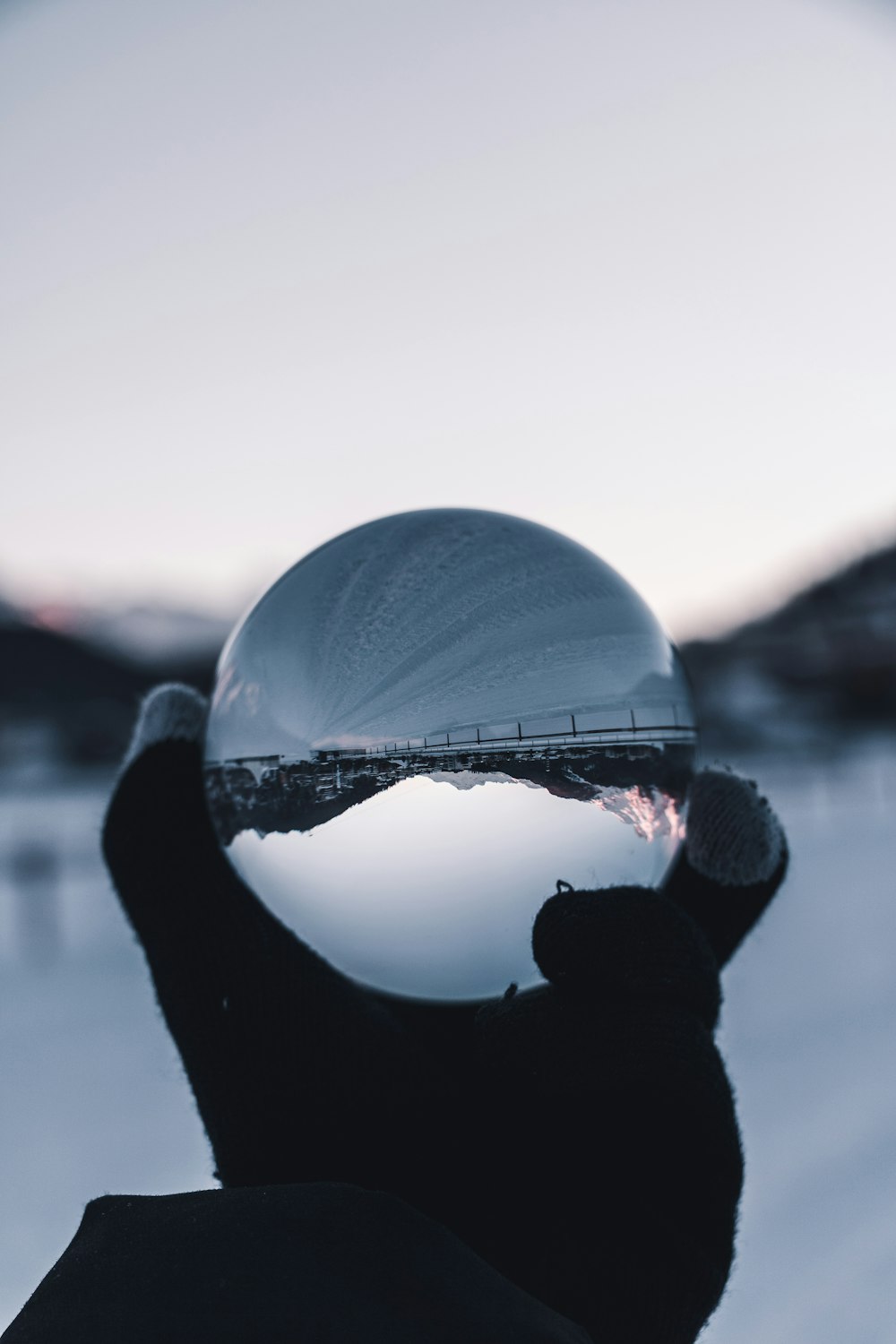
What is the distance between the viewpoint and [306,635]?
4.54 feet

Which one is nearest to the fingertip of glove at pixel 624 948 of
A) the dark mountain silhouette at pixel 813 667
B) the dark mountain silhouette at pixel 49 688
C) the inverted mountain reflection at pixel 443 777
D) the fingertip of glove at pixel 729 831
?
the inverted mountain reflection at pixel 443 777

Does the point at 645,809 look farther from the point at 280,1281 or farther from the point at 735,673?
the point at 735,673

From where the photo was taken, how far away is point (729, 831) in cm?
175

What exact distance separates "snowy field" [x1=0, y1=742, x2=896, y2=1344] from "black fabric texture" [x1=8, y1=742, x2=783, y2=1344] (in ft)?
1.76

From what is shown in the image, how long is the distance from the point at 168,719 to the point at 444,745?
0.92 metres

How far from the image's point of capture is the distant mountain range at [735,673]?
Result: 2966 centimetres

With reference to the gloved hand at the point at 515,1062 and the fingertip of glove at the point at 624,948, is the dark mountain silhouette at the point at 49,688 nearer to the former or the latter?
Answer: the gloved hand at the point at 515,1062

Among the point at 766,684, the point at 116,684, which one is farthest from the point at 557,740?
the point at 766,684

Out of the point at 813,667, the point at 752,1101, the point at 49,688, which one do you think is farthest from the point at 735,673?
the point at 752,1101

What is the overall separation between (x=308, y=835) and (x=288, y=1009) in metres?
0.53

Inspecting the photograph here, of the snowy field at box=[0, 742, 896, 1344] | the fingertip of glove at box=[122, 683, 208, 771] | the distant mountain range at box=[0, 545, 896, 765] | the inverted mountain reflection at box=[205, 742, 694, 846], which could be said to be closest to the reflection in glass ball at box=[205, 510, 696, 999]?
the inverted mountain reflection at box=[205, 742, 694, 846]

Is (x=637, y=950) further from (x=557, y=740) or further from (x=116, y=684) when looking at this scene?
(x=116, y=684)

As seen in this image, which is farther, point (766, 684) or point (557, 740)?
point (766, 684)

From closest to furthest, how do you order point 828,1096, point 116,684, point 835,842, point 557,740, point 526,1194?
1. point 557,740
2. point 526,1194
3. point 828,1096
4. point 835,842
5. point 116,684
